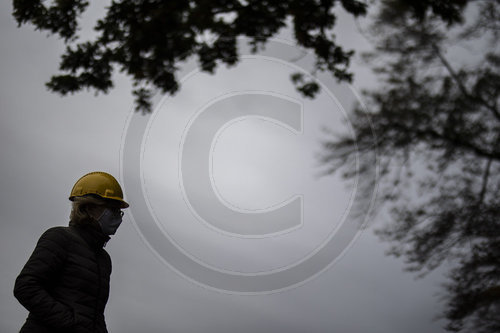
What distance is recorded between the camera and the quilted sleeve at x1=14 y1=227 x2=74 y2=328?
1.94 meters

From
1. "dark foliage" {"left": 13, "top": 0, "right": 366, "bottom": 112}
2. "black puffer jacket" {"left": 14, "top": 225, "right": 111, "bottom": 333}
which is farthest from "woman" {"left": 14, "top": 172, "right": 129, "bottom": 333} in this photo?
"dark foliage" {"left": 13, "top": 0, "right": 366, "bottom": 112}

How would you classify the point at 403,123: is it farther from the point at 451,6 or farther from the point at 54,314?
the point at 54,314

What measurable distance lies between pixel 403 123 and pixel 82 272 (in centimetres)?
339

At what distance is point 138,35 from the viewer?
454 cm

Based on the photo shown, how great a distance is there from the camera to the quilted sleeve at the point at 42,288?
6.38ft

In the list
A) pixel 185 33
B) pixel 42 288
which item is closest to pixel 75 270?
pixel 42 288

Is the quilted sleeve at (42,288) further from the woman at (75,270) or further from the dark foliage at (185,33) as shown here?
the dark foliage at (185,33)

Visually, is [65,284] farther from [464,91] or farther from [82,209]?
[464,91]

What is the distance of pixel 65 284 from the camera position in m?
2.10

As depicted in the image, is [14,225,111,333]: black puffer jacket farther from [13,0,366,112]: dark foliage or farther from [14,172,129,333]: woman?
[13,0,366,112]: dark foliage

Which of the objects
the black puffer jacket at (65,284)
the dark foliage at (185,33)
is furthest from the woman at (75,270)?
the dark foliage at (185,33)

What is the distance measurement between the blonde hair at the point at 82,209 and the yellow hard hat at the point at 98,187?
47mm

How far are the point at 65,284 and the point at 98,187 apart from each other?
660 millimetres

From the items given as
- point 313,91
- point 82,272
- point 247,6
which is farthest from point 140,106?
point 82,272
